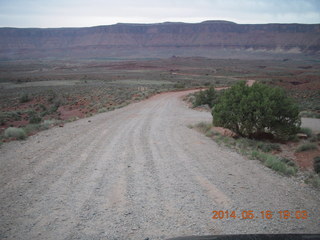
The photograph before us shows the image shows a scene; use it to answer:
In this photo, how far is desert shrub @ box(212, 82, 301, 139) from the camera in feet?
36.5

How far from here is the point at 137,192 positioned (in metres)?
5.34

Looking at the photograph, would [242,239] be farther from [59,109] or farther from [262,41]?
[262,41]

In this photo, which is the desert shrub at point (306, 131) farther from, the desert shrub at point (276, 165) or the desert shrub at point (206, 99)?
the desert shrub at point (206, 99)

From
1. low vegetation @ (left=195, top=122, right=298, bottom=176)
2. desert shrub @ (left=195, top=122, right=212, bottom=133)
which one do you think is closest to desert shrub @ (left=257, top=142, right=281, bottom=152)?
low vegetation @ (left=195, top=122, right=298, bottom=176)

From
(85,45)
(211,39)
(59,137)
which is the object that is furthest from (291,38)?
(59,137)

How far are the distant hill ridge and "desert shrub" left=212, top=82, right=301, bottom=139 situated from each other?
148342mm

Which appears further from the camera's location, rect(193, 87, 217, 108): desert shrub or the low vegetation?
rect(193, 87, 217, 108): desert shrub

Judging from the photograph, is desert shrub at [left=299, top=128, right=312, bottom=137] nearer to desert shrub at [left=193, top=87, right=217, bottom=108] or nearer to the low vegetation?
the low vegetation

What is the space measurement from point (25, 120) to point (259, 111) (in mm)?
19749
